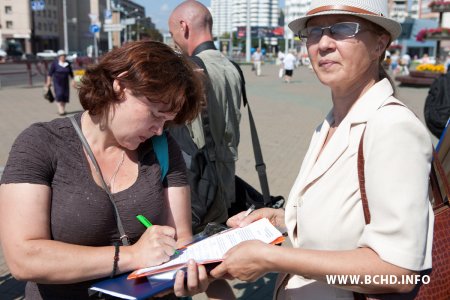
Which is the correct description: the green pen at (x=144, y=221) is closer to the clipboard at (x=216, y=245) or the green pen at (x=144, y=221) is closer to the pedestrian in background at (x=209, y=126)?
the clipboard at (x=216, y=245)

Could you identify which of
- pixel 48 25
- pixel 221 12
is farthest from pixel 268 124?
pixel 48 25

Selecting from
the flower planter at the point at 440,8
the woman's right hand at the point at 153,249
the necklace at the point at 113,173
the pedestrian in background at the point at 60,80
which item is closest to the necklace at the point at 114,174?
the necklace at the point at 113,173

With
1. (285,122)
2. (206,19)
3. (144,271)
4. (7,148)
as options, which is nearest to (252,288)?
(206,19)

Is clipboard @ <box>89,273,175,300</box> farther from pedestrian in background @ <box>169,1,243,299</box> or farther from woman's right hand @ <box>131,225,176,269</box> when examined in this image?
pedestrian in background @ <box>169,1,243,299</box>

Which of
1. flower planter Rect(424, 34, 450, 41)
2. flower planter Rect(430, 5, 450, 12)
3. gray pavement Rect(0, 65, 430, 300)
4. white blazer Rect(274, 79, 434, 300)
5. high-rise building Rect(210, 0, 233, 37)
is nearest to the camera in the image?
white blazer Rect(274, 79, 434, 300)

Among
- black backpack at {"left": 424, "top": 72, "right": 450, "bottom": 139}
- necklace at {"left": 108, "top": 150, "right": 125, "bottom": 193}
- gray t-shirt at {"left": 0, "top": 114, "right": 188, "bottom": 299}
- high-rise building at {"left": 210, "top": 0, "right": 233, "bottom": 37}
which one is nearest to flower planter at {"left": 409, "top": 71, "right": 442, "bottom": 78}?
black backpack at {"left": 424, "top": 72, "right": 450, "bottom": 139}

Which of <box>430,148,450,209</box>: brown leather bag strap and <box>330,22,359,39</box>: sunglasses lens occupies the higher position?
<box>330,22,359,39</box>: sunglasses lens

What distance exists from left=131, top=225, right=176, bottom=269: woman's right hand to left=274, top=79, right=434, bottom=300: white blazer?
49cm

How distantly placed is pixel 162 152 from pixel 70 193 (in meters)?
0.45

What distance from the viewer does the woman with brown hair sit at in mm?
1687

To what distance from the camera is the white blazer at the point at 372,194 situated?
4.74 feet

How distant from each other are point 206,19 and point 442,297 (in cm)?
290

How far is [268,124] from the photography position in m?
11.7

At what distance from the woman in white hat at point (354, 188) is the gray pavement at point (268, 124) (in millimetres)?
249
